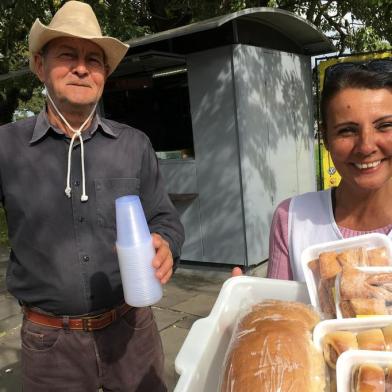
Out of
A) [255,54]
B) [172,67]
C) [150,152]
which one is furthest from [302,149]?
[150,152]

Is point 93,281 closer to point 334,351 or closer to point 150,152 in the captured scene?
point 150,152

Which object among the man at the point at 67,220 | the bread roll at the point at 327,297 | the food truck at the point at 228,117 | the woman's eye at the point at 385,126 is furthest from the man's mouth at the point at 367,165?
the food truck at the point at 228,117

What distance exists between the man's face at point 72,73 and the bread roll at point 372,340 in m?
1.68

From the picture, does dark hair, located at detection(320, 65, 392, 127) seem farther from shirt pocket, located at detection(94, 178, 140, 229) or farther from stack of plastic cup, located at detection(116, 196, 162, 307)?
shirt pocket, located at detection(94, 178, 140, 229)

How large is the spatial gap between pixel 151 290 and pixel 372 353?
0.88 m

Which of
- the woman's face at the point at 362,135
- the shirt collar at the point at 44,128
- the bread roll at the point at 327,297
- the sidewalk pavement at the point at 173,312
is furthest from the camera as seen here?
the sidewalk pavement at the point at 173,312

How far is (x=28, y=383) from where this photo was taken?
2.29 meters

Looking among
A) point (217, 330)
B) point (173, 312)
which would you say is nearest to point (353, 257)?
point (217, 330)

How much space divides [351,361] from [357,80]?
1021mm

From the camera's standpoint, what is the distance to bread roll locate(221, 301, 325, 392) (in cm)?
105

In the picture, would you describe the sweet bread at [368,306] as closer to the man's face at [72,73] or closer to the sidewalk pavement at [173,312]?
the man's face at [72,73]

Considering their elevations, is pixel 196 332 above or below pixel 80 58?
below

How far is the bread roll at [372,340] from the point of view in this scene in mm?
1029

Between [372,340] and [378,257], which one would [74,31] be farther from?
[372,340]
